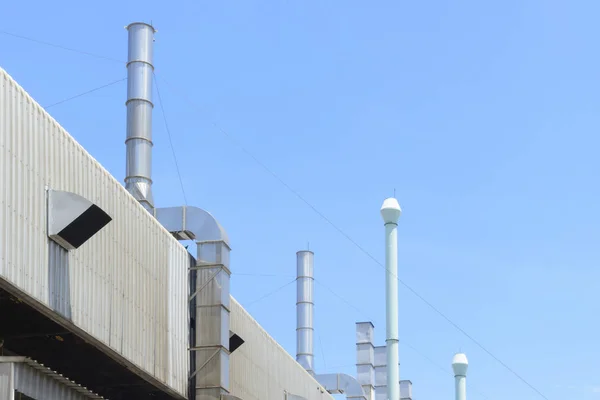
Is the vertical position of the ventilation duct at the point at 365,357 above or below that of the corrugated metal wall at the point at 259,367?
above

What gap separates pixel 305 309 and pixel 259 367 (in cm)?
3319

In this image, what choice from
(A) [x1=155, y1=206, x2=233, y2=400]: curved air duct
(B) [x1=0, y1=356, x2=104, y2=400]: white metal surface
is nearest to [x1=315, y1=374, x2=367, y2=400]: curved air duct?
(A) [x1=155, y1=206, x2=233, y2=400]: curved air duct

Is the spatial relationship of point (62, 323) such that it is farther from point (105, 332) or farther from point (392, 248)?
point (392, 248)

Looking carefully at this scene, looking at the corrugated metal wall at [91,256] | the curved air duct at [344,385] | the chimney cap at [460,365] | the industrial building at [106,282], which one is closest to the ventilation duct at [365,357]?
the curved air duct at [344,385]

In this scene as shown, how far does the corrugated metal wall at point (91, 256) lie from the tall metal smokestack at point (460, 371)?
2723cm

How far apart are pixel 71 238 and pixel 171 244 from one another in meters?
7.47

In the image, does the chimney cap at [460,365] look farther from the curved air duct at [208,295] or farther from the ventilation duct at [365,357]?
the curved air duct at [208,295]

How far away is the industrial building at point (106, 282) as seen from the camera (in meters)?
22.5

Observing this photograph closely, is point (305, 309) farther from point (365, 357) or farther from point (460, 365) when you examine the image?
point (460, 365)

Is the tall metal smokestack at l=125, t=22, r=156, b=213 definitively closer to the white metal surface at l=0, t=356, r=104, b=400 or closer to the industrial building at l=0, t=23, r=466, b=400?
the industrial building at l=0, t=23, r=466, b=400

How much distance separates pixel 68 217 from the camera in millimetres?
23844

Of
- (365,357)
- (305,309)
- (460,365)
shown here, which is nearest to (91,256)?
(460,365)

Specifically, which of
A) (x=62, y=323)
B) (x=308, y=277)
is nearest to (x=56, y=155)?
(x=62, y=323)

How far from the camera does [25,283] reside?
2244cm
